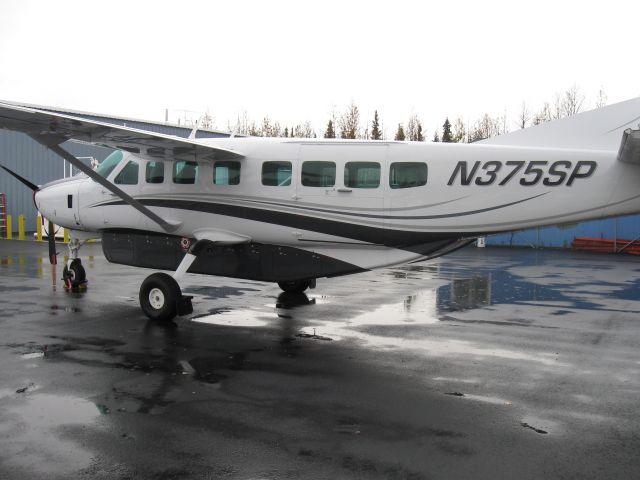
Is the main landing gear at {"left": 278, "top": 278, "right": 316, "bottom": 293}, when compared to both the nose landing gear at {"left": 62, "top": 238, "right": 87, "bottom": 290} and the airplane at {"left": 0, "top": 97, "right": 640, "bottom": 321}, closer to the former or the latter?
the airplane at {"left": 0, "top": 97, "right": 640, "bottom": 321}

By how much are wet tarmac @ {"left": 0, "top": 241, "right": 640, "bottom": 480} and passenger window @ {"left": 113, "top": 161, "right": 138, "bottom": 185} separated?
8.02ft

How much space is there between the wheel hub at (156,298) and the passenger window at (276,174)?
8.62 ft

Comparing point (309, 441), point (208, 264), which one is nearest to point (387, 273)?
point (208, 264)

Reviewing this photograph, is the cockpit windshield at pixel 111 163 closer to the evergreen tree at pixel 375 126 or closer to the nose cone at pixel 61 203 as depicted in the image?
the nose cone at pixel 61 203

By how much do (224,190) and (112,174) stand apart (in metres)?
2.69

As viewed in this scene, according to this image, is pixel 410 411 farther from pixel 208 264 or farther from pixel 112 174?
pixel 112 174

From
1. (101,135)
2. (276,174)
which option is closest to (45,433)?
(101,135)

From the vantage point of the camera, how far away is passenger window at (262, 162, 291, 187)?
32.7ft

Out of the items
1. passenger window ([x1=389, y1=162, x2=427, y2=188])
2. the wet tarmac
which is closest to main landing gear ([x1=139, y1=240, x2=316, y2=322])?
Result: the wet tarmac

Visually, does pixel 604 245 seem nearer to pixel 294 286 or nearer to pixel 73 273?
pixel 294 286

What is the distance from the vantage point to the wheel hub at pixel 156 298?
10125 millimetres

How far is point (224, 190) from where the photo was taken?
34.0ft

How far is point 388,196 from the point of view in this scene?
9.34m

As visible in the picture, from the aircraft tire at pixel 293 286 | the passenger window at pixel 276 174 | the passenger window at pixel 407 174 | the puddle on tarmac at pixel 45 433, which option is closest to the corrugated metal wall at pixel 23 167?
the aircraft tire at pixel 293 286
